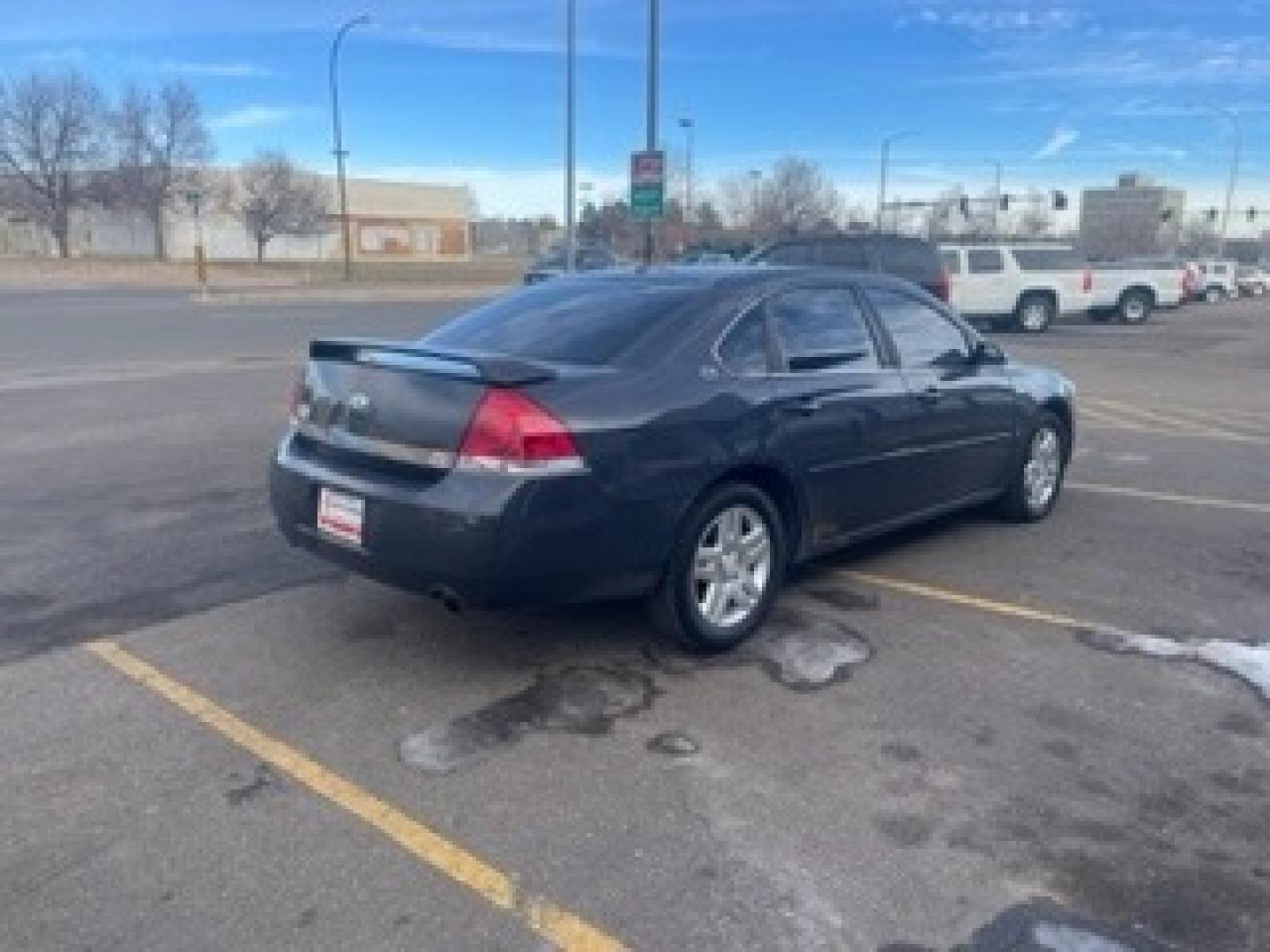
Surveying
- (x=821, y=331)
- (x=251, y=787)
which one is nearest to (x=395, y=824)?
(x=251, y=787)

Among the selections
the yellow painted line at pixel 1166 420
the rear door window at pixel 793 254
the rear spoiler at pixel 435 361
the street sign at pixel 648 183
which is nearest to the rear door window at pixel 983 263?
the rear door window at pixel 793 254

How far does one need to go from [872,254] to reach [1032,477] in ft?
45.5

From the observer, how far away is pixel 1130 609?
17.8 ft

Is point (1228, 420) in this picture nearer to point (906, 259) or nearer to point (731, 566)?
point (906, 259)

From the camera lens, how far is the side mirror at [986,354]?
644 centimetres

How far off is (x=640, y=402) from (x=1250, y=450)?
310 inches

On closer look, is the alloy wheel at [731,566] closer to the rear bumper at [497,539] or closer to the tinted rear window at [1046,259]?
the rear bumper at [497,539]

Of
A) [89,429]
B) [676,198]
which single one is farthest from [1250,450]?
[676,198]

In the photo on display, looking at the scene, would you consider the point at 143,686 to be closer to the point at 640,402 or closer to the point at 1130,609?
the point at 640,402

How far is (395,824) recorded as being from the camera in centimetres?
337

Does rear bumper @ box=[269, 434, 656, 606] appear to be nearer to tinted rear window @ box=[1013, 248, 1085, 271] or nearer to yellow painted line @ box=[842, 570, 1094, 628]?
yellow painted line @ box=[842, 570, 1094, 628]

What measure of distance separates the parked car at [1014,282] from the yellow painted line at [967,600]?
790 inches

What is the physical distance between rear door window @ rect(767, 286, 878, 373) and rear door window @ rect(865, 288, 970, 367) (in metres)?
0.22

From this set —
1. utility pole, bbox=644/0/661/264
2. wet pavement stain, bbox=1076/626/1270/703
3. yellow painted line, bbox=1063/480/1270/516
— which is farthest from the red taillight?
utility pole, bbox=644/0/661/264
